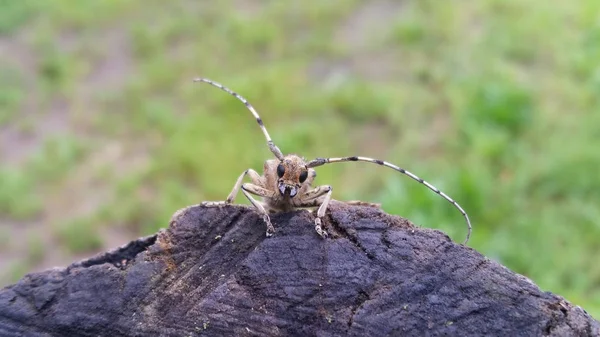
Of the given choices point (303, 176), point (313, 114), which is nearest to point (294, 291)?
point (303, 176)

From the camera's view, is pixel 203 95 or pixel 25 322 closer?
pixel 25 322

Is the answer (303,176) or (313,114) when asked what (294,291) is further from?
(313,114)

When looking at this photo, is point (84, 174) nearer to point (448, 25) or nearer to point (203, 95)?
point (203, 95)

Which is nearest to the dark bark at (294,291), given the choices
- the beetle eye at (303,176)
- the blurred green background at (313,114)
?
the beetle eye at (303,176)

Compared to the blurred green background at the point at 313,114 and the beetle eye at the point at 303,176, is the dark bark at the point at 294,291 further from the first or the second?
the blurred green background at the point at 313,114

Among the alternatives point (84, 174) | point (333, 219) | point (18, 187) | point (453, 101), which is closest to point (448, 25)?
point (453, 101)
